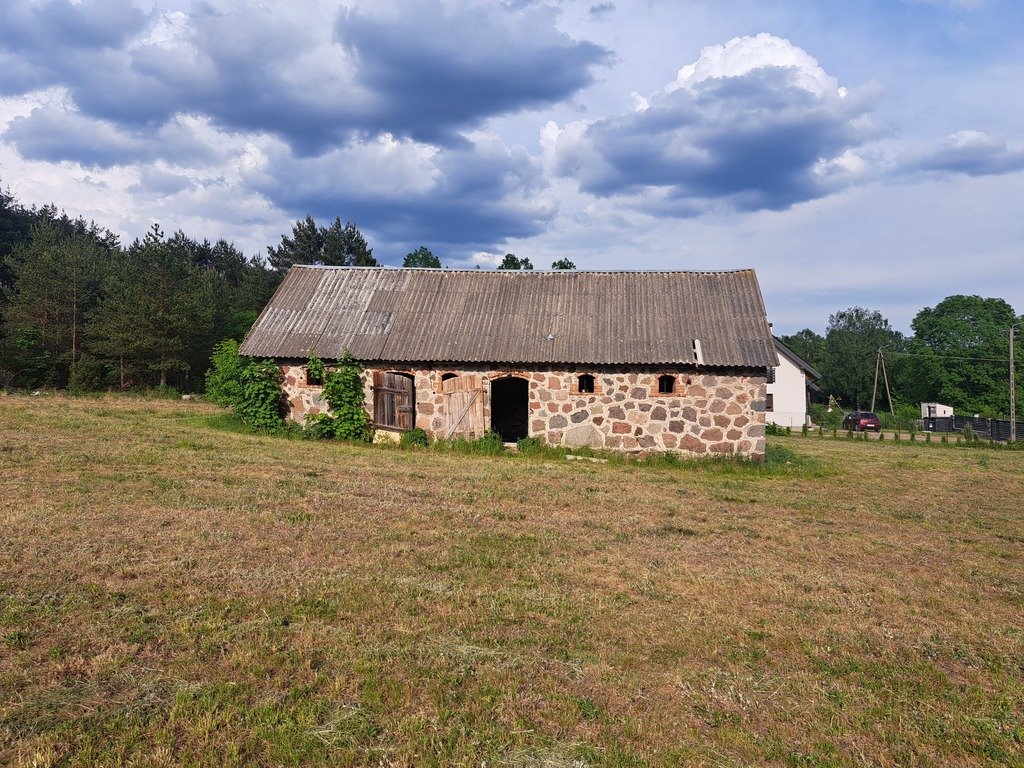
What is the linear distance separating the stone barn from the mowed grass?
4.82 metres

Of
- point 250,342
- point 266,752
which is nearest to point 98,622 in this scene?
point 266,752

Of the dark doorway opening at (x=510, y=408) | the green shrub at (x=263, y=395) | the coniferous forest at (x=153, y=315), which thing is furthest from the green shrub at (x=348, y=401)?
the coniferous forest at (x=153, y=315)

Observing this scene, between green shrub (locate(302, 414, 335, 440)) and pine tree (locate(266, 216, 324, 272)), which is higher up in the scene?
pine tree (locate(266, 216, 324, 272))

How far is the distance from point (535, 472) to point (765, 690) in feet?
30.3

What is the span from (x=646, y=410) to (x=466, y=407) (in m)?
4.43

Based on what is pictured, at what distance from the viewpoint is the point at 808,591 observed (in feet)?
22.2

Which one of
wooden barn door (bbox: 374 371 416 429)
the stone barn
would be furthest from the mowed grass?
wooden barn door (bbox: 374 371 416 429)

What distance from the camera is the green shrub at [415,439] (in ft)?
54.0

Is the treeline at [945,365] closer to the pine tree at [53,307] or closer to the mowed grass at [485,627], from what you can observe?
the mowed grass at [485,627]

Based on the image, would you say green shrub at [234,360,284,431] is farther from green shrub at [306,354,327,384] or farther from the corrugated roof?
green shrub at [306,354,327,384]

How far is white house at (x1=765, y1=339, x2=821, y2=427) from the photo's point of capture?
3638 centimetres

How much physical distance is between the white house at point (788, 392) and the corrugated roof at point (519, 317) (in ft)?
66.6

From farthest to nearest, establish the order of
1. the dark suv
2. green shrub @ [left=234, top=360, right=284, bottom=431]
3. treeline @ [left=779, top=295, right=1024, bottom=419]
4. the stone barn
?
treeline @ [left=779, top=295, right=1024, bottom=419], the dark suv, green shrub @ [left=234, top=360, right=284, bottom=431], the stone barn

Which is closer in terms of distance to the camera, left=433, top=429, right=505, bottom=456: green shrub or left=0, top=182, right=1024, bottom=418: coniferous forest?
left=433, top=429, right=505, bottom=456: green shrub
